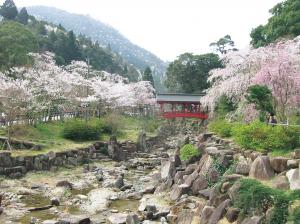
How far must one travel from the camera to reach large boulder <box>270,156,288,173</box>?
1444cm

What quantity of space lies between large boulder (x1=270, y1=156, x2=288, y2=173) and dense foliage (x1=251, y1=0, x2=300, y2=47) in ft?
69.9

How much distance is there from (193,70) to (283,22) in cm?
3071

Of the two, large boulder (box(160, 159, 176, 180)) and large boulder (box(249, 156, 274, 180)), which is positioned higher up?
large boulder (box(249, 156, 274, 180))

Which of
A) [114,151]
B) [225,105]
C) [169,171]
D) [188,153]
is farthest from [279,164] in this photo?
[114,151]

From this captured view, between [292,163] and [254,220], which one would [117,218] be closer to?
[254,220]

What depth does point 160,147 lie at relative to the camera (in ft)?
150

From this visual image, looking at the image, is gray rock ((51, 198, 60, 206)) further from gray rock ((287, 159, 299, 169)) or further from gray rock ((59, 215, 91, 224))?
gray rock ((287, 159, 299, 169))

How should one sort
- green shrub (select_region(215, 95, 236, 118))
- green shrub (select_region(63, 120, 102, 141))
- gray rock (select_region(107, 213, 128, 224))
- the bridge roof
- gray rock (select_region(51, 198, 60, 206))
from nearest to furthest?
gray rock (select_region(107, 213, 128, 224)) → gray rock (select_region(51, 198, 60, 206)) → green shrub (select_region(215, 95, 236, 118)) → green shrub (select_region(63, 120, 102, 141)) → the bridge roof

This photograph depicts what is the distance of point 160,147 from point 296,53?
82.6 feet

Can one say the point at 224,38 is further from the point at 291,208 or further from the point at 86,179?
the point at 291,208

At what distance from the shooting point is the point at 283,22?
3688cm

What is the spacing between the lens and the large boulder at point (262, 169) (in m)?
14.7

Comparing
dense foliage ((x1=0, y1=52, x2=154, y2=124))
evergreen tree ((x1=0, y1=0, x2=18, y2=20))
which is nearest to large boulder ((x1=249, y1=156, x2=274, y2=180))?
dense foliage ((x1=0, y1=52, x2=154, y2=124))

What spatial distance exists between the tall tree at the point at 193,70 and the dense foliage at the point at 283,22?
23369mm
